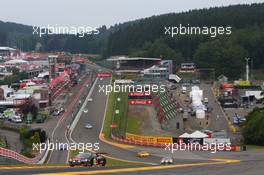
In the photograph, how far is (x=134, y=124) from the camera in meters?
38.7

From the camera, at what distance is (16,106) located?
4819 cm

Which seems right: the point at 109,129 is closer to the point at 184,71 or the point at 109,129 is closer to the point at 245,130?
the point at 245,130

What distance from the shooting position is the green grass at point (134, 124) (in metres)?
36.6

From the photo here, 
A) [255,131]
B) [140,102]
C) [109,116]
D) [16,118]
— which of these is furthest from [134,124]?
[16,118]

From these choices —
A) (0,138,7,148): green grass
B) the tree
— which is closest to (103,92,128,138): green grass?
(0,138,7,148): green grass

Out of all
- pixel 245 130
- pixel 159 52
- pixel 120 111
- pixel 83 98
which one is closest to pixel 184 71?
pixel 159 52

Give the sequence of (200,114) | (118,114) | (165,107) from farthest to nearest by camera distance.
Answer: (165,107), (118,114), (200,114)

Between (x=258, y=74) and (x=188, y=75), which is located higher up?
(x=258, y=74)

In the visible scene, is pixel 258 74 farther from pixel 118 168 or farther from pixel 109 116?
pixel 118 168

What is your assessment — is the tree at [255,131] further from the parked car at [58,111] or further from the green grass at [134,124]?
the parked car at [58,111]

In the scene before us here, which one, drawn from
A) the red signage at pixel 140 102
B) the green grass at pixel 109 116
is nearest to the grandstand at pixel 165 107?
the red signage at pixel 140 102

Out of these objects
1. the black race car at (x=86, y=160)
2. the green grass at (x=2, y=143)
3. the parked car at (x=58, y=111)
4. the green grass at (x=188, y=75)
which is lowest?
the green grass at (x=2, y=143)

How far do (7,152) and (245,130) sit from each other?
15286mm

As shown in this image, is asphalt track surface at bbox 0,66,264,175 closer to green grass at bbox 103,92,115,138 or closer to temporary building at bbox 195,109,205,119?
green grass at bbox 103,92,115,138
